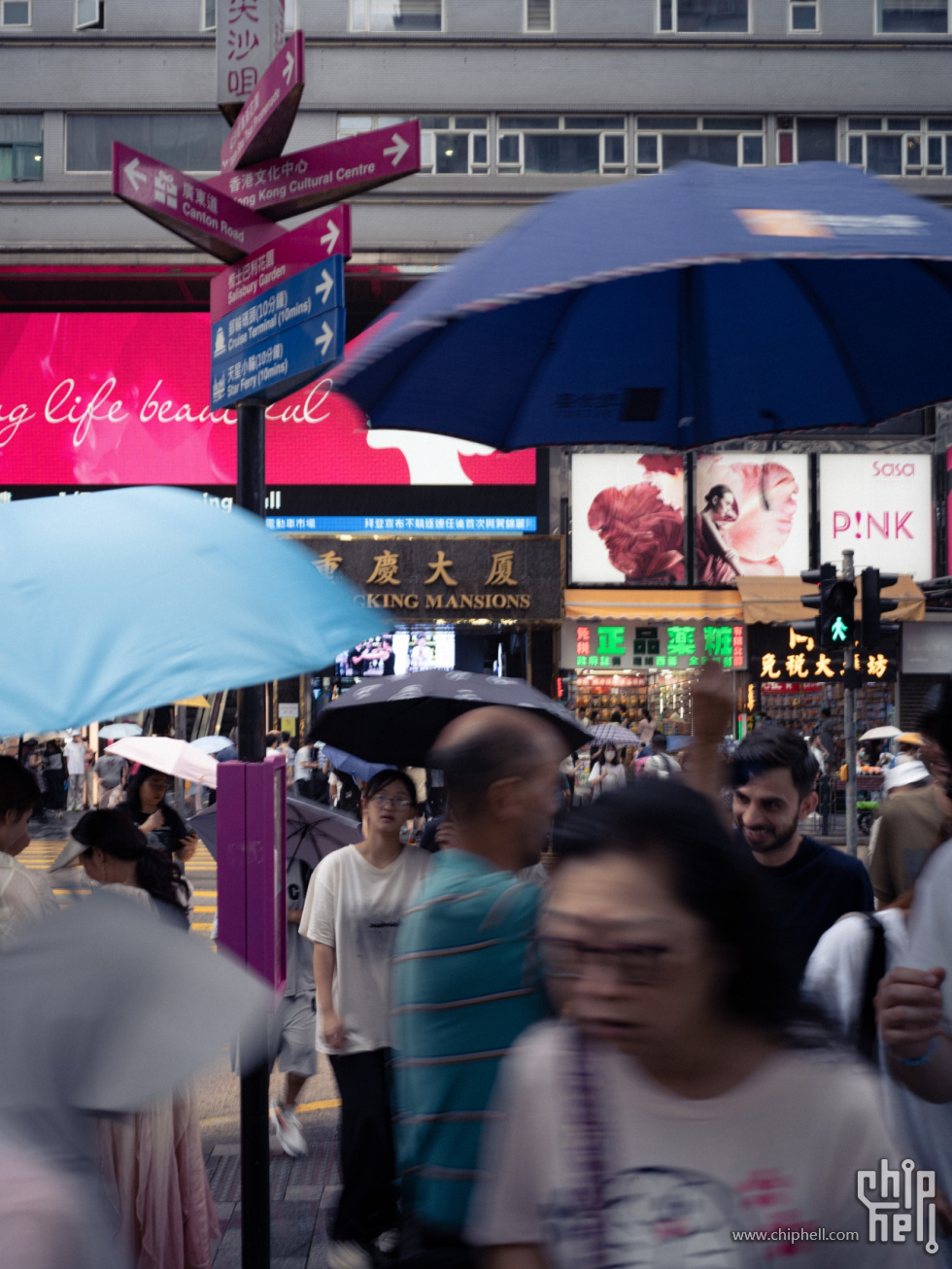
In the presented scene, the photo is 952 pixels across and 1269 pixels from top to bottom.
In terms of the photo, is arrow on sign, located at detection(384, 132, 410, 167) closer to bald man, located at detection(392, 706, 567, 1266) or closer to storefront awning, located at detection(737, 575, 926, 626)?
bald man, located at detection(392, 706, 567, 1266)

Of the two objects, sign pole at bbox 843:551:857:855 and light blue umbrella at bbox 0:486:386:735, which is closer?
light blue umbrella at bbox 0:486:386:735

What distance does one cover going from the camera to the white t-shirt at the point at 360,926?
14.0ft

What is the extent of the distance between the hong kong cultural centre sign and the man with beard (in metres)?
19.6

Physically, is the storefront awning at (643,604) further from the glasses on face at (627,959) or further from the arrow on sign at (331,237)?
the glasses on face at (627,959)

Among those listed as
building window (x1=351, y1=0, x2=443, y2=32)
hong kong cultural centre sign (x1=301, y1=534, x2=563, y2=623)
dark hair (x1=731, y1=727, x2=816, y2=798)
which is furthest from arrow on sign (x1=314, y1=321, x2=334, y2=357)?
building window (x1=351, y1=0, x2=443, y2=32)

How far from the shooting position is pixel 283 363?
11.1 feet

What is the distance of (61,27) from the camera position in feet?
75.4

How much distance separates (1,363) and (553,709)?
71.7ft

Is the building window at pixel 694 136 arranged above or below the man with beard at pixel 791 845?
above

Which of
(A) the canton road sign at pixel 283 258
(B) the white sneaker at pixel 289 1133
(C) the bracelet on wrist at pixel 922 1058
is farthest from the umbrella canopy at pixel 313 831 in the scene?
(C) the bracelet on wrist at pixel 922 1058

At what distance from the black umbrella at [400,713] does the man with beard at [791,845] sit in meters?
1.88

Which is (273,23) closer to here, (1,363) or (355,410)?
(355,410)

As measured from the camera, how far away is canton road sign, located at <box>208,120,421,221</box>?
3410 millimetres

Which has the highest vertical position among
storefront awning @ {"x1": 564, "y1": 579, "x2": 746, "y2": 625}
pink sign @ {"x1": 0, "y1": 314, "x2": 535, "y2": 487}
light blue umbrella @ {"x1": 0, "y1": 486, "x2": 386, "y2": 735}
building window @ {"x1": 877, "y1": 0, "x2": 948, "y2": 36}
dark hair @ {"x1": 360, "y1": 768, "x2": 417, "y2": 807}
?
building window @ {"x1": 877, "y1": 0, "x2": 948, "y2": 36}
